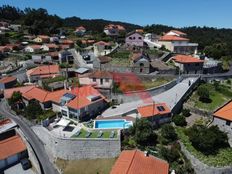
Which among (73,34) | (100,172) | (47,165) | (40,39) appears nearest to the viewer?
(100,172)

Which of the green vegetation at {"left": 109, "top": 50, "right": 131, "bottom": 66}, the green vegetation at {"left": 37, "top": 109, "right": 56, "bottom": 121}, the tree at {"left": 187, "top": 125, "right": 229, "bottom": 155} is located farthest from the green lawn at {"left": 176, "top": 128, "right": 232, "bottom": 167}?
the green vegetation at {"left": 109, "top": 50, "right": 131, "bottom": 66}

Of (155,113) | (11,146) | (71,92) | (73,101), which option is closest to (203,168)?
(155,113)

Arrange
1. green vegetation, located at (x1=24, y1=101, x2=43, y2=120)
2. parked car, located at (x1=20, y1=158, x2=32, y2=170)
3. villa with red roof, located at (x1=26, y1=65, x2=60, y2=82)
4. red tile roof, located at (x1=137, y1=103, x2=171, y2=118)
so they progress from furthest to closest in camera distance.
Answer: villa with red roof, located at (x1=26, y1=65, x2=60, y2=82) → green vegetation, located at (x1=24, y1=101, x2=43, y2=120) → red tile roof, located at (x1=137, y1=103, x2=171, y2=118) → parked car, located at (x1=20, y1=158, x2=32, y2=170)

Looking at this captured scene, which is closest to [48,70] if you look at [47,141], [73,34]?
[47,141]

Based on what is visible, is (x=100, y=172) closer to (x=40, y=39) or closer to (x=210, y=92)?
(x=210, y=92)

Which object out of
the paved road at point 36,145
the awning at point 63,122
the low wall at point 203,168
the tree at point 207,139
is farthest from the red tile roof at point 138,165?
the awning at point 63,122

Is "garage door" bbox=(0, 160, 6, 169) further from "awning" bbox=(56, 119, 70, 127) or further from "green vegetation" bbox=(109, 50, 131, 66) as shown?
"green vegetation" bbox=(109, 50, 131, 66)

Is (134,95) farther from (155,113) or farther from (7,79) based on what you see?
(7,79)
